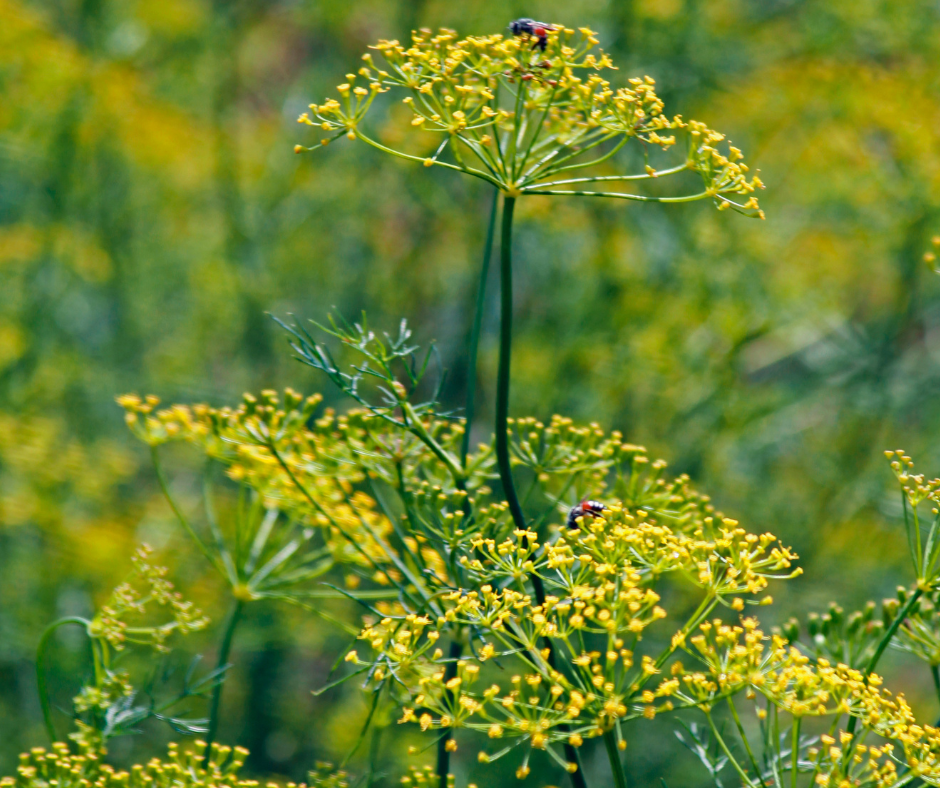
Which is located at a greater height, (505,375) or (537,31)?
(537,31)

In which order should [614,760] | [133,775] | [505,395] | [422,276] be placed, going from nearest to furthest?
[614,760] → [505,395] → [133,775] → [422,276]

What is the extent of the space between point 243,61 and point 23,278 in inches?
82.8

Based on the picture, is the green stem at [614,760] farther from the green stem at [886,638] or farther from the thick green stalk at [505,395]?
the green stem at [886,638]

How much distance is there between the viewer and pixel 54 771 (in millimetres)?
1102

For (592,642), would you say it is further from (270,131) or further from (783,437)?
(270,131)

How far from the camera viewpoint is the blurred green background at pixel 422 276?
3570mm

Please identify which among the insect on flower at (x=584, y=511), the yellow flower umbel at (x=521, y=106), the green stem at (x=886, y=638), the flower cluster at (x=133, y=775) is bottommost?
the flower cluster at (x=133, y=775)

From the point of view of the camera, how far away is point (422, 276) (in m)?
4.49

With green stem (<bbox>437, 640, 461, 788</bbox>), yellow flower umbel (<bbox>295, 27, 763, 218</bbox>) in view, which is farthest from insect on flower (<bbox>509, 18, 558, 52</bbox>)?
green stem (<bbox>437, 640, 461, 788</bbox>)

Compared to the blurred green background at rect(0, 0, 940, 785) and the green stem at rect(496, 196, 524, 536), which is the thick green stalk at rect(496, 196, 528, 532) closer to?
the green stem at rect(496, 196, 524, 536)

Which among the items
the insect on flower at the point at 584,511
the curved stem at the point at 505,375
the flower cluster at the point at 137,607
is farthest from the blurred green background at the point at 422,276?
the curved stem at the point at 505,375

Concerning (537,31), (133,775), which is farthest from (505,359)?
(133,775)

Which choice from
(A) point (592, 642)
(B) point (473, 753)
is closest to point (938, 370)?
(A) point (592, 642)

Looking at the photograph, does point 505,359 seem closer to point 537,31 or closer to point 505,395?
point 505,395
